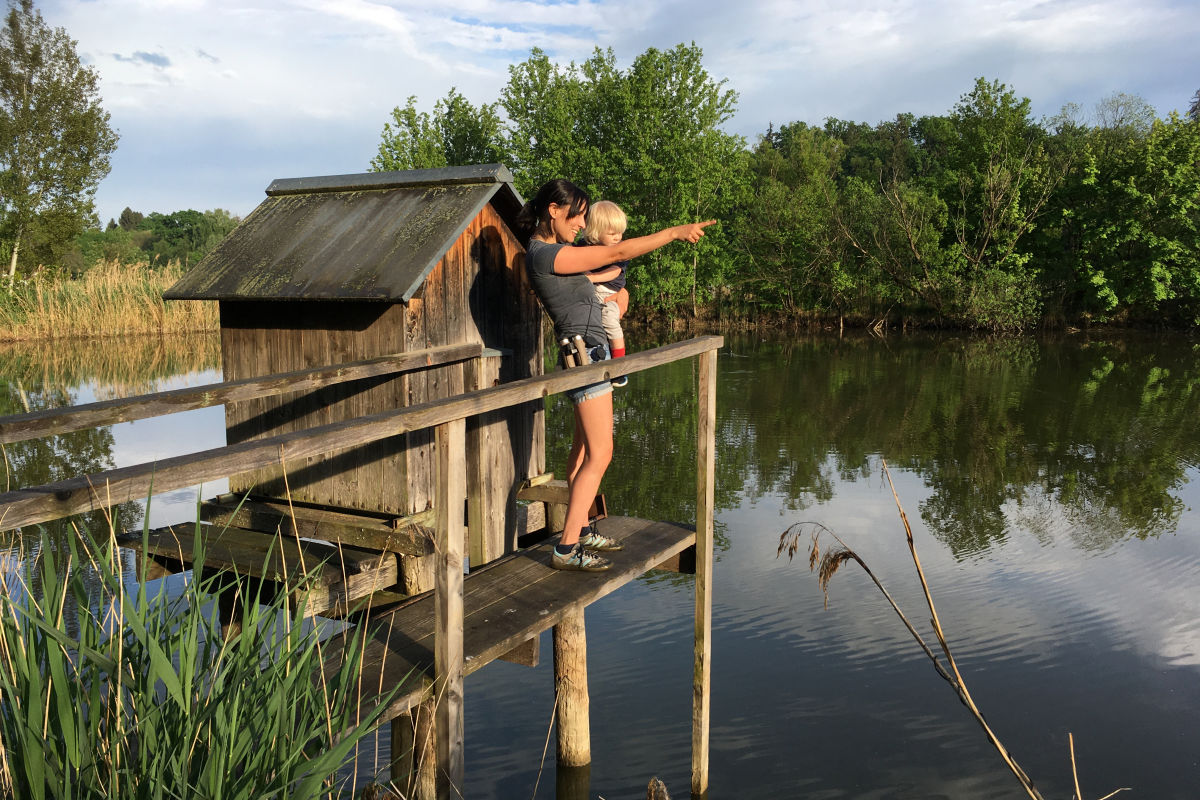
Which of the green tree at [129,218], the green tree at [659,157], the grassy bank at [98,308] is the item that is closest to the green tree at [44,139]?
the grassy bank at [98,308]

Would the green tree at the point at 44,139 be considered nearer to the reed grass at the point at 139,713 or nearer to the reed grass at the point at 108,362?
the reed grass at the point at 108,362

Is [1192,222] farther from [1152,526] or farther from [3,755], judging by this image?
[3,755]

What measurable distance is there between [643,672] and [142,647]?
4.94m

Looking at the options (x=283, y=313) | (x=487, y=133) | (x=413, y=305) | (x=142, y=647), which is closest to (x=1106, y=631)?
(x=413, y=305)

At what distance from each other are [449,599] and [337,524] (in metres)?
1.61

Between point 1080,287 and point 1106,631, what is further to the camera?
point 1080,287

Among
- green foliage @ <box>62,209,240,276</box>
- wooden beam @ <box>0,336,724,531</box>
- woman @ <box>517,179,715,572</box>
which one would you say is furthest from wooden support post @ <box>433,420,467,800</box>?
green foliage @ <box>62,209,240,276</box>

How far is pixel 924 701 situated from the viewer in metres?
6.71

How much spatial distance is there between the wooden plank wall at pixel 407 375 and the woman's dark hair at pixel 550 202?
0.50 metres

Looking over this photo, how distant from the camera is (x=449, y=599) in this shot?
3.36 m

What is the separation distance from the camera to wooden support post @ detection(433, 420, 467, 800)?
10.8 ft

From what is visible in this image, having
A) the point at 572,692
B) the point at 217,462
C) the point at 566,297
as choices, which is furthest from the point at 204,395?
the point at 572,692

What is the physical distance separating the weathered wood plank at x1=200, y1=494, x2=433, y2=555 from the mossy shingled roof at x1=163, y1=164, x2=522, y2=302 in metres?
1.10

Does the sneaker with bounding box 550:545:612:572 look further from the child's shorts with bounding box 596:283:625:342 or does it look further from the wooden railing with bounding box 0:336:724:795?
the child's shorts with bounding box 596:283:625:342
